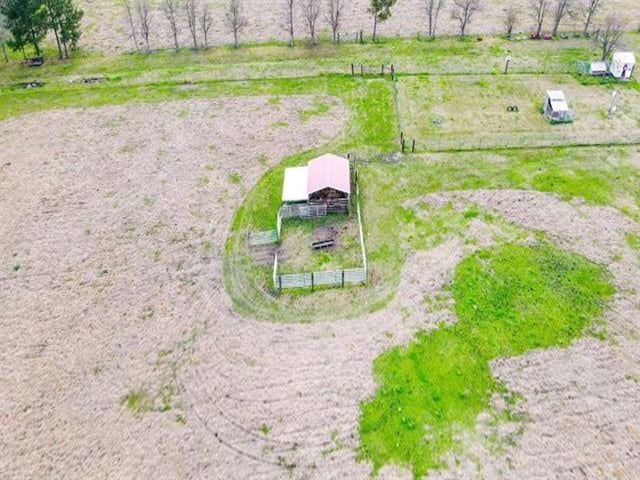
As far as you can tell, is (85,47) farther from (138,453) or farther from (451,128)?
(138,453)

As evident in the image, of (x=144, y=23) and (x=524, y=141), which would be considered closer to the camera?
(x=524, y=141)

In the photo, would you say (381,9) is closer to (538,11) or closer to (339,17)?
(339,17)

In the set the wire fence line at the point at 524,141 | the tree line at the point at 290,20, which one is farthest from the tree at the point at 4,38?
the wire fence line at the point at 524,141

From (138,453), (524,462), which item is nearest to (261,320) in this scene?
(138,453)

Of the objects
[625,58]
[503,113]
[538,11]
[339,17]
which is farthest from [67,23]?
[625,58]

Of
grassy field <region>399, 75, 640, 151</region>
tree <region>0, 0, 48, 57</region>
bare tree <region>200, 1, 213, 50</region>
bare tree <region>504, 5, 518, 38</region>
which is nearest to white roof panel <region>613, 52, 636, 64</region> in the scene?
grassy field <region>399, 75, 640, 151</region>

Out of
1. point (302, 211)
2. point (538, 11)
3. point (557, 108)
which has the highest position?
point (538, 11)

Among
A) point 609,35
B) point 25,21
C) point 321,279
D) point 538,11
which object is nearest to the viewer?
point 321,279

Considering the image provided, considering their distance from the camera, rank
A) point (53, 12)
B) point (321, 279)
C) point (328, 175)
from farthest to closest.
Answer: point (53, 12) → point (328, 175) → point (321, 279)

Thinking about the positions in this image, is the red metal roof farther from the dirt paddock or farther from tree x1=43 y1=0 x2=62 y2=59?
tree x1=43 y1=0 x2=62 y2=59
